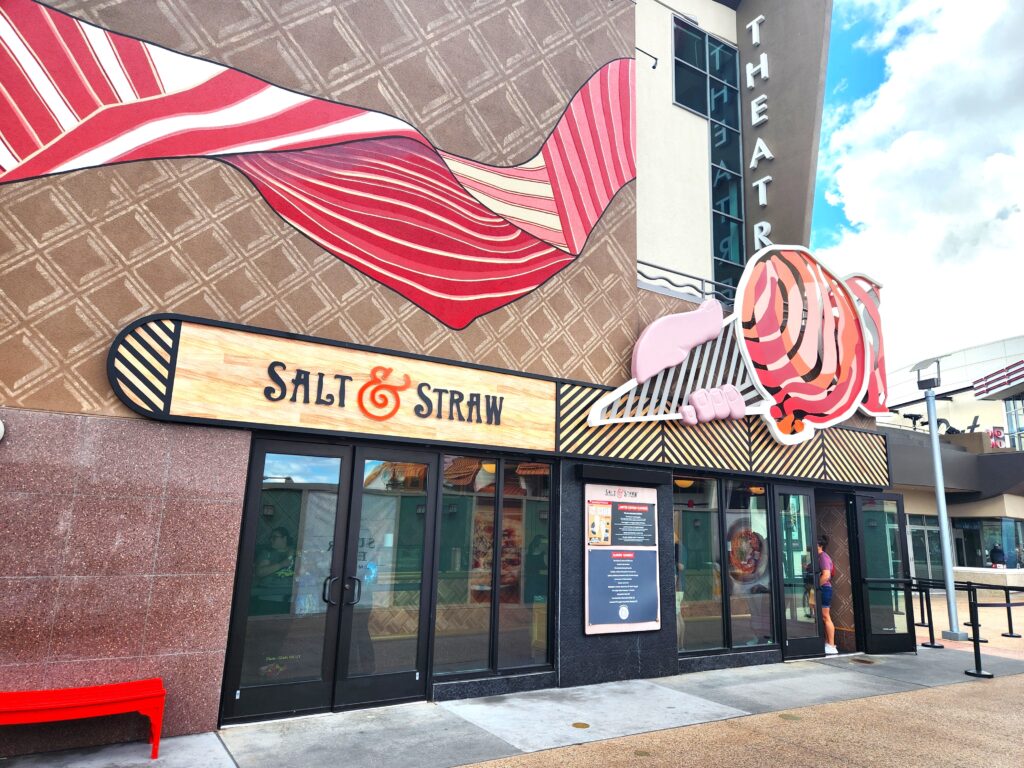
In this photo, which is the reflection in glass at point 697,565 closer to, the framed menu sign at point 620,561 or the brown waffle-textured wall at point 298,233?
the framed menu sign at point 620,561

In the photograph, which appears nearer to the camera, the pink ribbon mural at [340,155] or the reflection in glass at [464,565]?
the pink ribbon mural at [340,155]

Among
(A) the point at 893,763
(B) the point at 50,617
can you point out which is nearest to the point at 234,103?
(B) the point at 50,617

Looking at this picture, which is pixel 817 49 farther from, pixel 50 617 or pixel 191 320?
pixel 50 617

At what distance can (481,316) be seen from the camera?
7781 mm

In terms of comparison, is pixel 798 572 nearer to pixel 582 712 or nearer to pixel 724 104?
pixel 582 712

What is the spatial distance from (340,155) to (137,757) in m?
5.84

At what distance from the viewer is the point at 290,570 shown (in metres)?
6.37

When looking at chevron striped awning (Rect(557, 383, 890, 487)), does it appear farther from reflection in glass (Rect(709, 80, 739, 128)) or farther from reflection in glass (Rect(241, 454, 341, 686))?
reflection in glass (Rect(709, 80, 739, 128))

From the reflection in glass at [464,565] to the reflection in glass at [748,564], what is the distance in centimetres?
394

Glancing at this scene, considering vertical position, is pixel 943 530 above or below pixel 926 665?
above

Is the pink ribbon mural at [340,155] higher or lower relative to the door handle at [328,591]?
higher

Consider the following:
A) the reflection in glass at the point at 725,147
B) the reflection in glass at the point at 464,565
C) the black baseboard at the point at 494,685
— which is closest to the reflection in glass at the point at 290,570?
the reflection in glass at the point at 464,565

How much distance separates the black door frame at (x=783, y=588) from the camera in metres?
9.74

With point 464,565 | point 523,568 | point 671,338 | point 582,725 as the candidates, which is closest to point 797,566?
point 671,338
